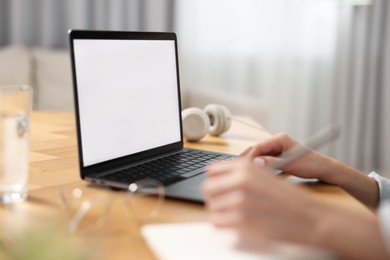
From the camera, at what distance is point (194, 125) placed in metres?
1.32

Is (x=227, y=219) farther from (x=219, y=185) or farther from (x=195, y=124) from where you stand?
(x=195, y=124)

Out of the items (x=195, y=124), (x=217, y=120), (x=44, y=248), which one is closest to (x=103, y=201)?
(x=44, y=248)

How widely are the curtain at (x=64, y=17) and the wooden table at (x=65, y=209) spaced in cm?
181

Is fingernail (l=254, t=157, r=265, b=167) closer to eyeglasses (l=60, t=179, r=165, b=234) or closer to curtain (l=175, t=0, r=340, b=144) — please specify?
eyeglasses (l=60, t=179, r=165, b=234)

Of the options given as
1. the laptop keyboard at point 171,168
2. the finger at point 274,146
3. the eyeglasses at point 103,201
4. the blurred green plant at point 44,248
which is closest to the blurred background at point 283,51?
the laptop keyboard at point 171,168

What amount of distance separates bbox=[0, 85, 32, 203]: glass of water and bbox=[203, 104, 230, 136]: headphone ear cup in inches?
28.1

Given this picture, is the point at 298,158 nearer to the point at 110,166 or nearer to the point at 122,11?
the point at 110,166

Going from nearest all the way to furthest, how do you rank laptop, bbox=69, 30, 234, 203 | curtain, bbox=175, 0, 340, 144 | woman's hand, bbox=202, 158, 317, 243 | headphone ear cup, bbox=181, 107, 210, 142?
woman's hand, bbox=202, 158, 317, 243 → laptop, bbox=69, 30, 234, 203 → headphone ear cup, bbox=181, 107, 210, 142 → curtain, bbox=175, 0, 340, 144

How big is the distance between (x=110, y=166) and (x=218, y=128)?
1.86 feet

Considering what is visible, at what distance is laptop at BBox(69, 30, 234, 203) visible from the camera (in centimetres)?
85

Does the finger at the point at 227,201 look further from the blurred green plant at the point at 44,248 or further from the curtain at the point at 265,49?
the curtain at the point at 265,49

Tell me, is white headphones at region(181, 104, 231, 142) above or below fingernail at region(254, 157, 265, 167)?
below

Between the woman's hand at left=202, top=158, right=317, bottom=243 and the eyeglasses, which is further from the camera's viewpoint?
the eyeglasses

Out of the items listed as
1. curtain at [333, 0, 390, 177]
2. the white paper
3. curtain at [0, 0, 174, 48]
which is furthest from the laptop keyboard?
curtain at [333, 0, 390, 177]
